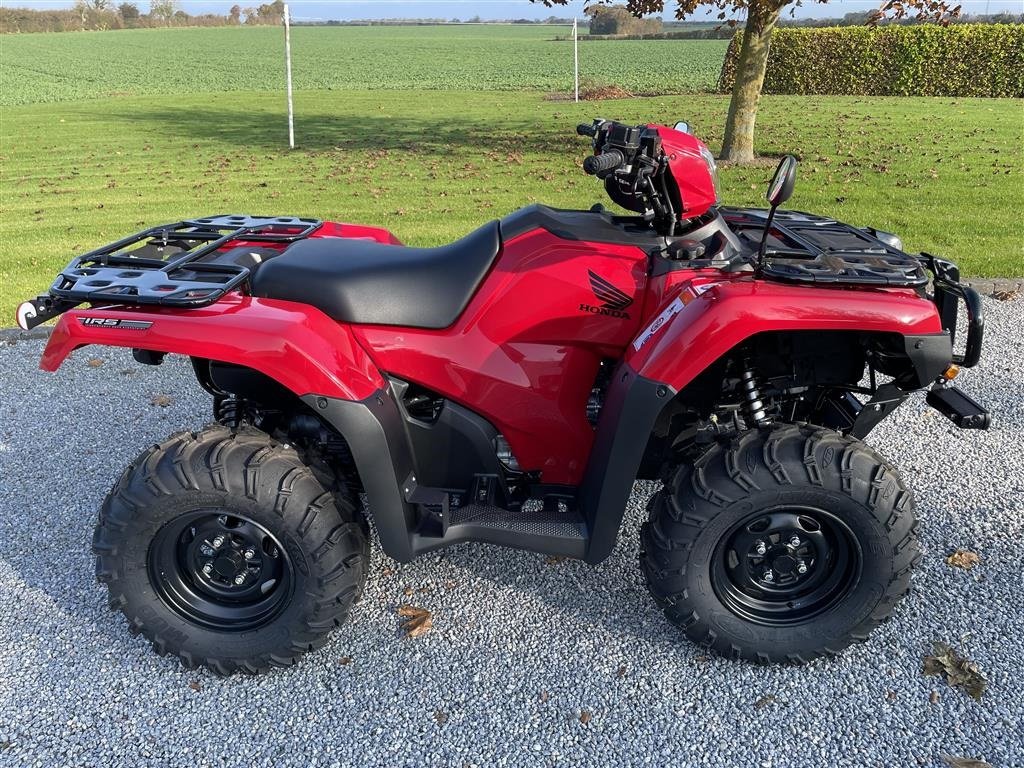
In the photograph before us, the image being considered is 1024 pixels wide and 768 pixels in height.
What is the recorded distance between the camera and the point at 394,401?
2.68m

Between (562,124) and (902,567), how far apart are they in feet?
46.6

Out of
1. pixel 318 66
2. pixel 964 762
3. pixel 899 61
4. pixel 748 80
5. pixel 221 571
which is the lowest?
pixel 964 762

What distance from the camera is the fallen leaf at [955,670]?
2.61 metres

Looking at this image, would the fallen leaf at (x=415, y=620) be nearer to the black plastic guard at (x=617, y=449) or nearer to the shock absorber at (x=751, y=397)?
the black plastic guard at (x=617, y=449)

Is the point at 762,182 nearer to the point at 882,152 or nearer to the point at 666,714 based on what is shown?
the point at 882,152

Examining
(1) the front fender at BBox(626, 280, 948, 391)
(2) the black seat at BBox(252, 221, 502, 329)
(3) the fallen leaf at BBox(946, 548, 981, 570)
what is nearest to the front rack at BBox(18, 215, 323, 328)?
(2) the black seat at BBox(252, 221, 502, 329)

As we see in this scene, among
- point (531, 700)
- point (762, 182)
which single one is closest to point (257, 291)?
point (531, 700)

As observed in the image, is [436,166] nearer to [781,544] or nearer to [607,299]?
[607,299]

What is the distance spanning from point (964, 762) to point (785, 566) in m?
0.71

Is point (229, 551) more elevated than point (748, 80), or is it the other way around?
point (748, 80)

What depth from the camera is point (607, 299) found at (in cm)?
262

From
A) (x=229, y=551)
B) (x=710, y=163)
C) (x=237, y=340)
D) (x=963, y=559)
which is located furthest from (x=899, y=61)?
(x=229, y=551)

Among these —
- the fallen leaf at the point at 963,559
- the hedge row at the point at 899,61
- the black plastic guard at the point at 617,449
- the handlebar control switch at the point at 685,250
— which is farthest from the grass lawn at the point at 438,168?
the black plastic guard at the point at 617,449

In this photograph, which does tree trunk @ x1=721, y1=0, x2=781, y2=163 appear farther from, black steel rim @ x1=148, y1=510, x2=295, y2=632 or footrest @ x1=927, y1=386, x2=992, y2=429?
black steel rim @ x1=148, y1=510, x2=295, y2=632
